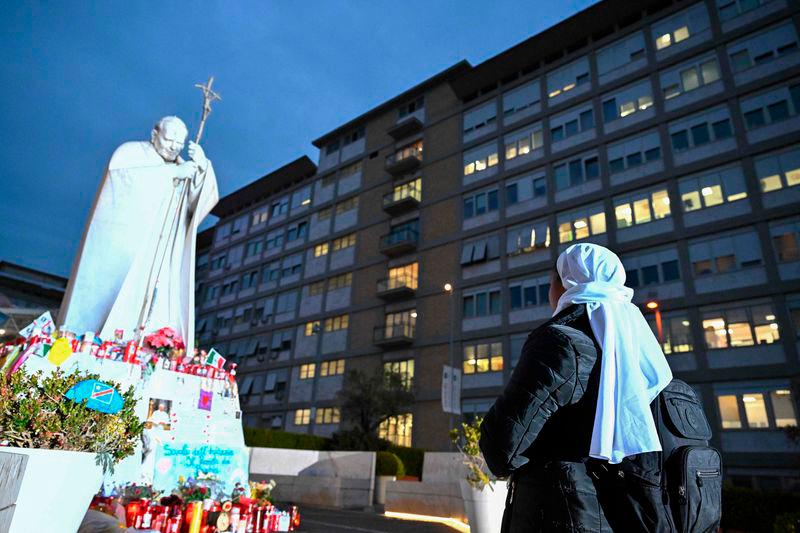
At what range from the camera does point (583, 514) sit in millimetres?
1801

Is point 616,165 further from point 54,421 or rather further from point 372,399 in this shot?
point 54,421

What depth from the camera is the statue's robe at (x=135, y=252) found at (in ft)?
33.0

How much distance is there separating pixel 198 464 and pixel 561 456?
8833mm

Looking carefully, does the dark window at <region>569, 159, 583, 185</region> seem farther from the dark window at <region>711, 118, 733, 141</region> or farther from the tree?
the tree

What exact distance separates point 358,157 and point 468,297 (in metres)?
18.8

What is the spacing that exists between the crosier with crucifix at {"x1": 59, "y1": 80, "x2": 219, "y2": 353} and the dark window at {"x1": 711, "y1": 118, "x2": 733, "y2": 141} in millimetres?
24944

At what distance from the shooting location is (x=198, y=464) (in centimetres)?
908

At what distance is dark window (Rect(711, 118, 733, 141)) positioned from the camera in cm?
2470

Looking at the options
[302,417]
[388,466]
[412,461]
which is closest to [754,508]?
[388,466]

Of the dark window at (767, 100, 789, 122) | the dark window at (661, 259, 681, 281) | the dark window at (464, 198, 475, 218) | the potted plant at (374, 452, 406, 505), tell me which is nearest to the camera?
the potted plant at (374, 452, 406, 505)

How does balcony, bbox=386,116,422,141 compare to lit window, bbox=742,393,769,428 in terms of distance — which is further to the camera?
balcony, bbox=386,116,422,141

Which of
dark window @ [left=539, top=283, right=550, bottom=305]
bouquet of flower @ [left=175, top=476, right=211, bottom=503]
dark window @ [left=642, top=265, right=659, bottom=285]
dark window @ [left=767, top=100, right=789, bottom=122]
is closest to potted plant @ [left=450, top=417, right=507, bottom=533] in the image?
bouquet of flower @ [left=175, top=476, right=211, bottom=503]

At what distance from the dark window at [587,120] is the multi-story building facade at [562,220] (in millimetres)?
239

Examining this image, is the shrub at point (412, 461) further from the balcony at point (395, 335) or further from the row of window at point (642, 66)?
the row of window at point (642, 66)
